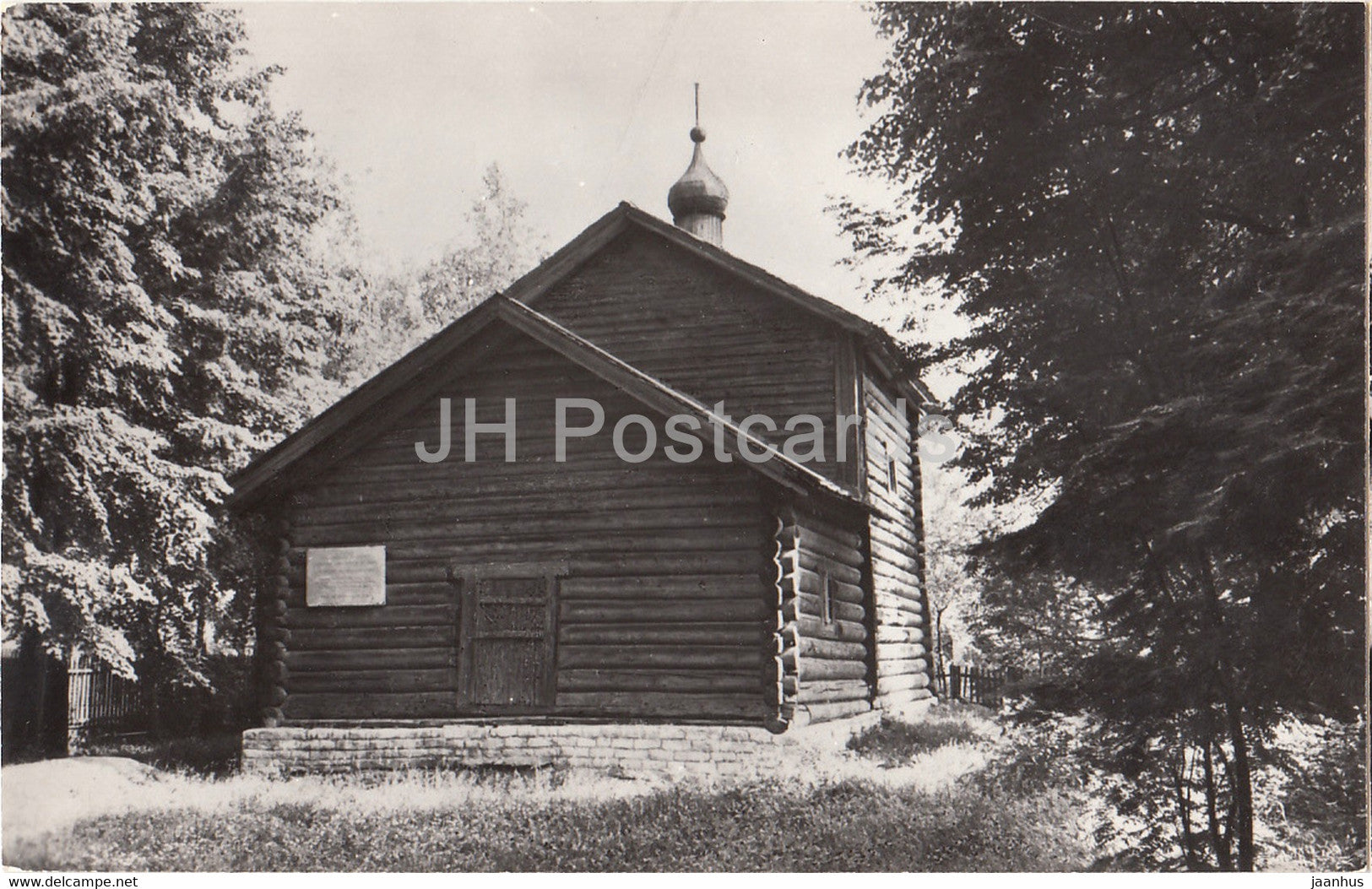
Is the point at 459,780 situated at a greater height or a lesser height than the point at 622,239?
lesser

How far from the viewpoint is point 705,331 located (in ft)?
55.9

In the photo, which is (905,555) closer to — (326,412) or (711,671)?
(711,671)

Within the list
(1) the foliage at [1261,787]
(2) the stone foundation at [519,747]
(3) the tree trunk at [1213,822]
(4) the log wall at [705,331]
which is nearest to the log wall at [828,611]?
(2) the stone foundation at [519,747]

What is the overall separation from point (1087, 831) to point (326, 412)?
9.58 meters

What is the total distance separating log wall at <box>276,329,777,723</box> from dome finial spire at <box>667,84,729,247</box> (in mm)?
7605

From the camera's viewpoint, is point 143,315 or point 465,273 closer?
point 143,315

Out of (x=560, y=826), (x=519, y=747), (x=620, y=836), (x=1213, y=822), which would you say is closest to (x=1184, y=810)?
(x=1213, y=822)

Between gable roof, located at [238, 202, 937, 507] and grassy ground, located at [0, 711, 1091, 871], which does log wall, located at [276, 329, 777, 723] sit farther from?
grassy ground, located at [0, 711, 1091, 871]

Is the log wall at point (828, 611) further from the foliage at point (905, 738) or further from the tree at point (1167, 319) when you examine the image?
the tree at point (1167, 319)

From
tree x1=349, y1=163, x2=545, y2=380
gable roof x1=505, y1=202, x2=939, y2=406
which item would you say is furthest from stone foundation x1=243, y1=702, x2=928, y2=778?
tree x1=349, y1=163, x2=545, y2=380

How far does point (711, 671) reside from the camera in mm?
12102

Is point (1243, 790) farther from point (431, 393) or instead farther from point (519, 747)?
point (431, 393)

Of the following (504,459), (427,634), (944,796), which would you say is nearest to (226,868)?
(427,634)

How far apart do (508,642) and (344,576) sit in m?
2.36
